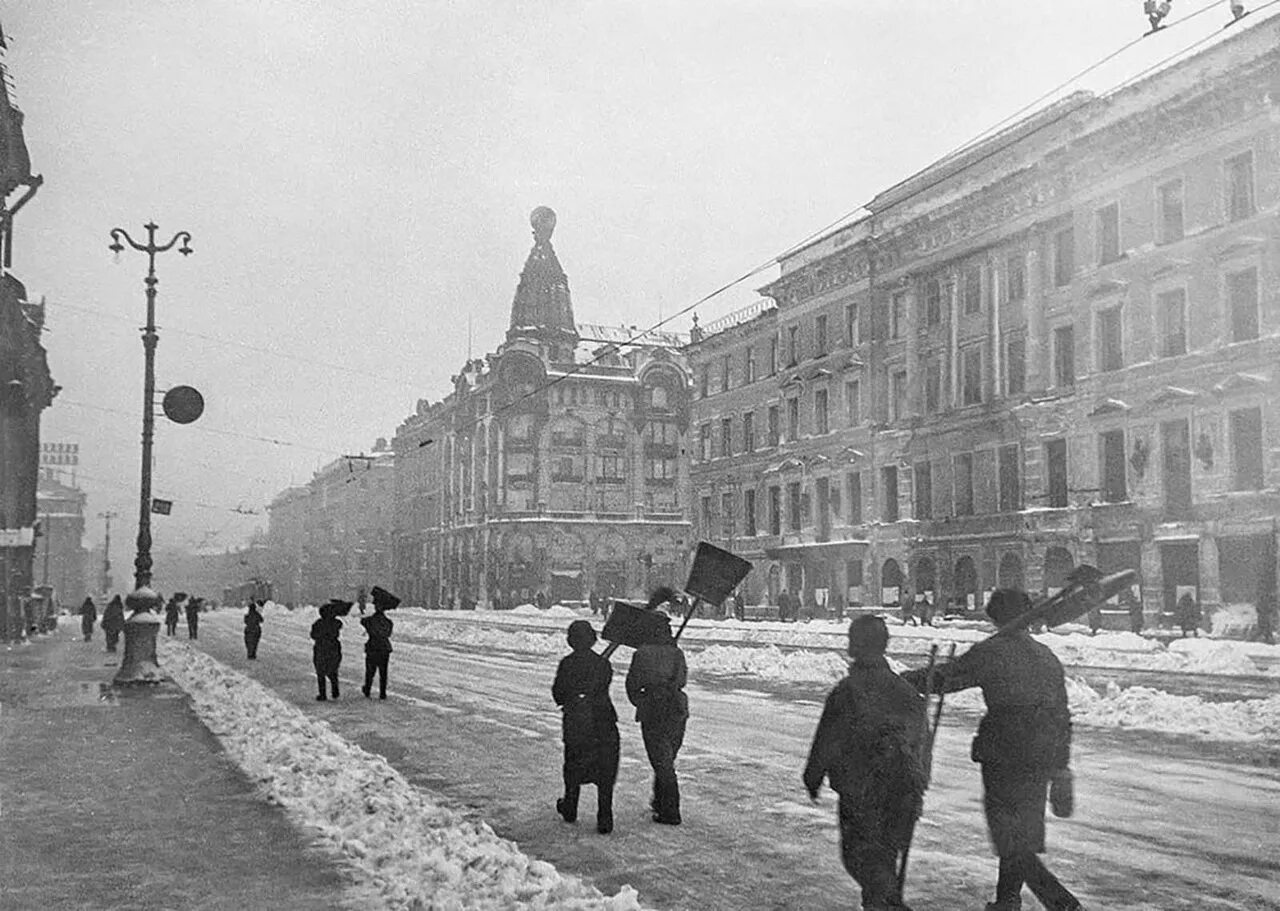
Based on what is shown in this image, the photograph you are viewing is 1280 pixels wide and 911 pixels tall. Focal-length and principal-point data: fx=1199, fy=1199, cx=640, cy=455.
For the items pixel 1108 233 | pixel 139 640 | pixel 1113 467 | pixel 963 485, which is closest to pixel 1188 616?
pixel 1113 467

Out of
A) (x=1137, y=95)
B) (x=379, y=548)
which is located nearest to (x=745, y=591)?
(x=1137, y=95)

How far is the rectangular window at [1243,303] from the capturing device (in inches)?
981

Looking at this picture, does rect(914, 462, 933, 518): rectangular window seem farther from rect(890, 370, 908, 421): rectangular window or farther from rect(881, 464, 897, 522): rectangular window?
rect(890, 370, 908, 421): rectangular window

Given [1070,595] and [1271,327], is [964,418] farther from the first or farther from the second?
[1070,595]

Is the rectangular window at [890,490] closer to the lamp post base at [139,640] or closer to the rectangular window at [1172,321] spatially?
the rectangular window at [1172,321]

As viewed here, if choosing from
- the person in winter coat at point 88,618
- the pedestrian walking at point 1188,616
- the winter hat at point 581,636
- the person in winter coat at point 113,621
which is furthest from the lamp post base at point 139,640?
the pedestrian walking at point 1188,616

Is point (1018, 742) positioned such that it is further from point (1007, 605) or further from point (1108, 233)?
point (1108, 233)

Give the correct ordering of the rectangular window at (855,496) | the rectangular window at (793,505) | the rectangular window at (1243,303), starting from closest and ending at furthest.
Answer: the rectangular window at (1243,303) → the rectangular window at (855,496) → the rectangular window at (793,505)

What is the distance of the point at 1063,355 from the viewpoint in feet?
94.5

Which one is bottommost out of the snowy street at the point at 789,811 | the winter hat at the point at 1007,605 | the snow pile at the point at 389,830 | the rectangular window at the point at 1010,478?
the snowy street at the point at 789,811

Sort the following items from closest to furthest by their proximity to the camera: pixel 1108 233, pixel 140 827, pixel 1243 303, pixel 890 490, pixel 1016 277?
pixel 140 827
pixel 1243 303
pixel 1108 233
pixel 1016 277
pixel 890 490

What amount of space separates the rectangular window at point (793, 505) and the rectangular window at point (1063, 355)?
18655mm

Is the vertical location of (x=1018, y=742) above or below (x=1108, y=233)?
below

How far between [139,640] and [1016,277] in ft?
74.8
